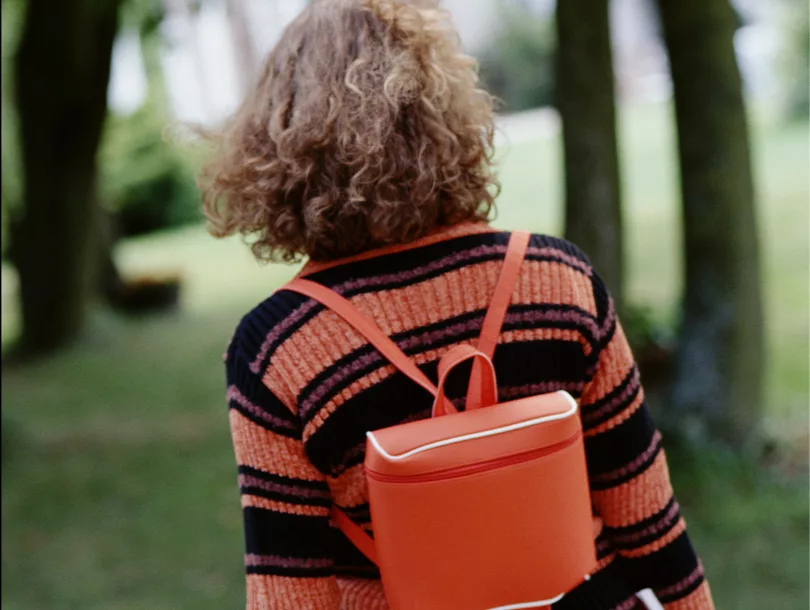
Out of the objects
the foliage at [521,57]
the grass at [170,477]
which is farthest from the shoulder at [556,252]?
the foliage at [521,57]

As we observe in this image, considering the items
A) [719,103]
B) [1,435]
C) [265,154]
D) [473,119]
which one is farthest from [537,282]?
[1,435]

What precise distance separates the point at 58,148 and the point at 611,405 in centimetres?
801

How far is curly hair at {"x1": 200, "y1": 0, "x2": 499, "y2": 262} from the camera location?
129 cm

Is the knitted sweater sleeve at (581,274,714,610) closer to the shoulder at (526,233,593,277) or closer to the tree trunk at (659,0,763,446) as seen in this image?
the shoulder at (526,233,593,277)

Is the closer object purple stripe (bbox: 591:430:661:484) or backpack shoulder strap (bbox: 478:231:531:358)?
backpack shoulder strap (bbox: 478:231:531:358)

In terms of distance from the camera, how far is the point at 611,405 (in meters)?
1.41

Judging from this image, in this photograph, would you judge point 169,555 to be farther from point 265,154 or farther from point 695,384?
point 265,154

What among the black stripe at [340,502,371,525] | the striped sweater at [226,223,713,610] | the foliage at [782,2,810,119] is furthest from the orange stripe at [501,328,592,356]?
the foliage at [782,2,810,119]

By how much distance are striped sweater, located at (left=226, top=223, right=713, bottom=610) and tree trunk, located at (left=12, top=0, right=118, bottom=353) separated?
729 cm

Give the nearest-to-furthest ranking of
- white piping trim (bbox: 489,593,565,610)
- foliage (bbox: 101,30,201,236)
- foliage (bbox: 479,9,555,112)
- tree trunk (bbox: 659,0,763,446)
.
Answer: white piping trim (bbox: 489,593,565,610), tree trunk (bbox: 659,0,763,446), foliage (bbox: 101,30,201,236), foliage (bbox: 479,9,555,112)

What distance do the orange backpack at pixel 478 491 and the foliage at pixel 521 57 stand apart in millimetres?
22618

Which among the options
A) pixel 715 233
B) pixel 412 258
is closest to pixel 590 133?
pixel 715 233

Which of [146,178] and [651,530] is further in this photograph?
[146,178]

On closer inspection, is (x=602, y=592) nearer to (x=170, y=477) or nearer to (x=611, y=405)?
(x=611, y=405)
